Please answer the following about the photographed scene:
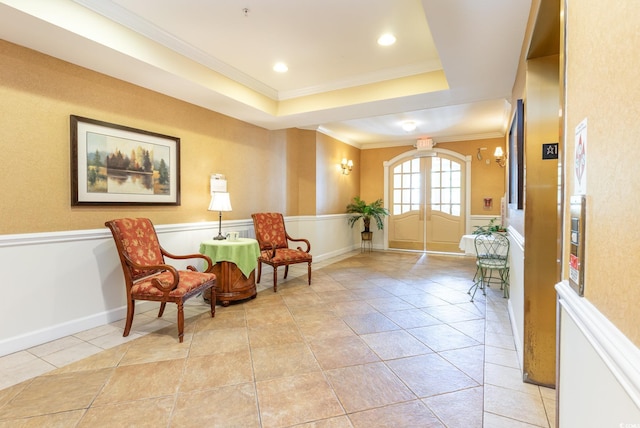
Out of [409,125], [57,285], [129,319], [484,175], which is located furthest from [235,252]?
[484,175]

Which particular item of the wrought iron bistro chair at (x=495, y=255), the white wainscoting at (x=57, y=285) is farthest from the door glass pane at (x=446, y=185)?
the white wainscoting at (x=57, y=285)

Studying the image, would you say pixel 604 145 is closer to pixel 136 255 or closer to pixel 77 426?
pixel 77 426

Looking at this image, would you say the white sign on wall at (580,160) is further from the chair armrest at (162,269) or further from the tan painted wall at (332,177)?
the tan painted wall at (332,177)

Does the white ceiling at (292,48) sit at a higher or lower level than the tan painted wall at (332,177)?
higher

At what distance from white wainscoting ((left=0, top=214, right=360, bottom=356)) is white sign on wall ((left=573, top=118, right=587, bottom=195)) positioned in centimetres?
364

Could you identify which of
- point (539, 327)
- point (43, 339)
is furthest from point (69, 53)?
point (539, 327)

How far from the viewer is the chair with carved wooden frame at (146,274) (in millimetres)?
2732

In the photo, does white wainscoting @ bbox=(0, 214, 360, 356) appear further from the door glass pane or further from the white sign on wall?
the door glass pane

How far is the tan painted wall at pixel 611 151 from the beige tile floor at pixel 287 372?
1.35 meters

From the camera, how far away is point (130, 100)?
334 cm

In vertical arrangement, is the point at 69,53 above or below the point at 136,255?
above

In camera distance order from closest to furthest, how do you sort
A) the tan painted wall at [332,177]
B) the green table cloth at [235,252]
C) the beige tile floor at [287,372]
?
the beige tile floor at [287,372]
the green table cloth at [235,252]
the tan painted wall at [332,177]

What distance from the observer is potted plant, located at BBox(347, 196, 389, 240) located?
7492 millimetres

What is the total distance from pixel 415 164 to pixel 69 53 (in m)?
6.66
